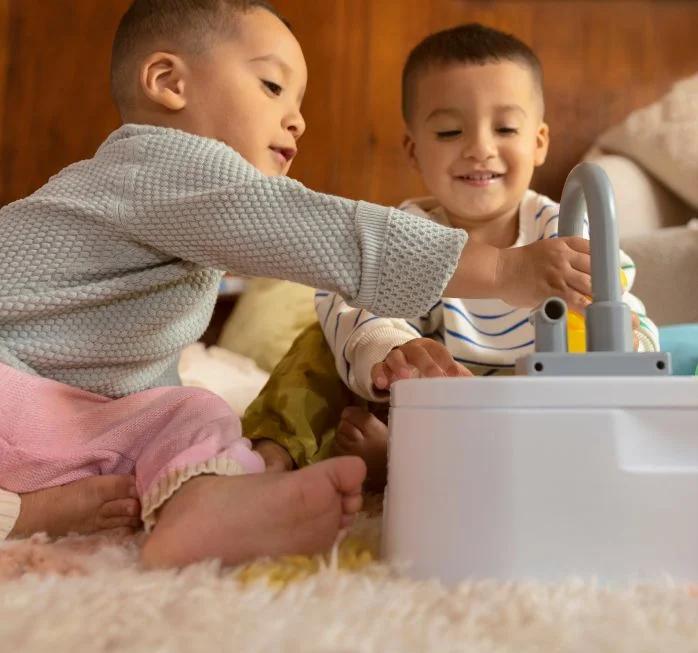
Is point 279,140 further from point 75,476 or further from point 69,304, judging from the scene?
point 75,476

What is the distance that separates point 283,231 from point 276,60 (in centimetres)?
34

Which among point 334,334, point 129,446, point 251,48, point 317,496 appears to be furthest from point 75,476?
point 251,48

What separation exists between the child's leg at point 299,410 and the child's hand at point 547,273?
353 mm

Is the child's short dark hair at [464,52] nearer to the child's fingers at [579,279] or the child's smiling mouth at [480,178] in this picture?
the child's smiling mouth at [480,178]

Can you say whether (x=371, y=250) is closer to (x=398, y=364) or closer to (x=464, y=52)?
(x=398, y=364)

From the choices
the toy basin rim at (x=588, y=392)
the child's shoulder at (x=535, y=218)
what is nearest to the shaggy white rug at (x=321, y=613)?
the toy basin rim at (x=588, y=392)

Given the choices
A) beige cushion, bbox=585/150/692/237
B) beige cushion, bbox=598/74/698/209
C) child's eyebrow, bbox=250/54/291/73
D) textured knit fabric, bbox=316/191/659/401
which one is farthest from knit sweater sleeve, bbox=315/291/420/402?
beige cushion, bbox=598/74/698/209

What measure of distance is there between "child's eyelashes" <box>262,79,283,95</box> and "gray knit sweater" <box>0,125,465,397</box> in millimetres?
182

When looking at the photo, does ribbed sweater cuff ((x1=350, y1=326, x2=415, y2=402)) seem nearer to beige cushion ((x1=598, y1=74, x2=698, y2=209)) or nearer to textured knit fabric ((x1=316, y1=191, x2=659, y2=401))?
textured knit fabric ((x1=316, y1=191, x2=659, y2=401))

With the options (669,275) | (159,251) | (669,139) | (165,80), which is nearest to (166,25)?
(165,80)

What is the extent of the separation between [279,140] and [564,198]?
0.38m

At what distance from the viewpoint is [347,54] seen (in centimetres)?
191

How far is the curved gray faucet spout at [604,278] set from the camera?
1.83 feet

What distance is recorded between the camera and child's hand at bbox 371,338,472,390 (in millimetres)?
802
